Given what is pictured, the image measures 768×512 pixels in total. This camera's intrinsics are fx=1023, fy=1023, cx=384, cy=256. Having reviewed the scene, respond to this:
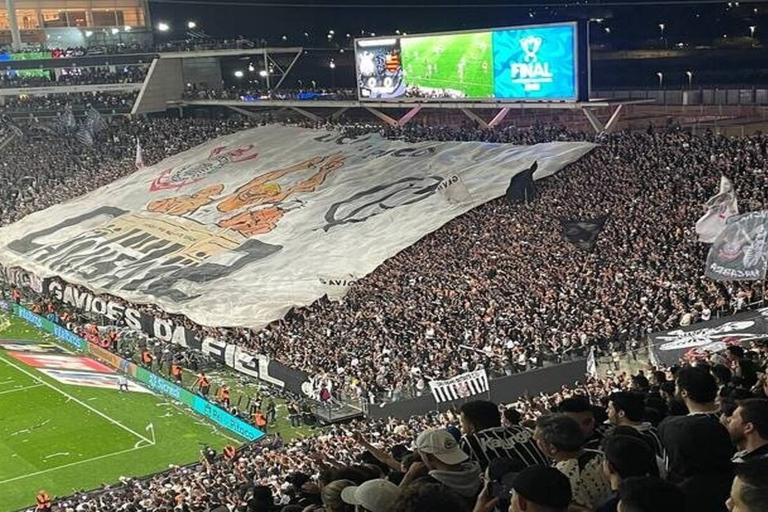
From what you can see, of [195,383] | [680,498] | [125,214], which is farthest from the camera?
[125,214]

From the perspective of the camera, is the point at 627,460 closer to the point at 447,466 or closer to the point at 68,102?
the point at 447,466

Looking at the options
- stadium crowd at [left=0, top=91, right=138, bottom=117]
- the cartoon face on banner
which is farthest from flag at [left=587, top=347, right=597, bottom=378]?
stadium crowd at [left=0, top=91, right=138, bottom=117]

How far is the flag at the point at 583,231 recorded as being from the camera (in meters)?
27.2

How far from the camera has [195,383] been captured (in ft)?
96.8

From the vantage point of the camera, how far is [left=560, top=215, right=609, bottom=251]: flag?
27188 mm

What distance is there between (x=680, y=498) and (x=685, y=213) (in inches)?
929

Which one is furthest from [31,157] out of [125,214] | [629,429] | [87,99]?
[629,429]

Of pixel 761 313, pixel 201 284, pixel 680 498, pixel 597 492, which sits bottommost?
pixel 201 284

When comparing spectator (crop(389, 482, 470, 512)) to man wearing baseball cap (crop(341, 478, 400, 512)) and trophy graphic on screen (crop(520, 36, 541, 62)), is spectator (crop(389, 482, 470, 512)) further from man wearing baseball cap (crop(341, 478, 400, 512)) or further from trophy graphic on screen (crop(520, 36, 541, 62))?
trophy graphic on screen (crop(520, 36, 541, 62))

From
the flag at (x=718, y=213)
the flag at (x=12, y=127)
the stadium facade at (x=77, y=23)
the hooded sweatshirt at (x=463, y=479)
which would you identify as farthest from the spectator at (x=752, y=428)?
the stadium facade at (x=77, y=23)

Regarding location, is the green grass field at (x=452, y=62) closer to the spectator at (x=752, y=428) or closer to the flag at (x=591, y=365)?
the flag at (x=591, y=365)

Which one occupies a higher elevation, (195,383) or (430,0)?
(430,0)

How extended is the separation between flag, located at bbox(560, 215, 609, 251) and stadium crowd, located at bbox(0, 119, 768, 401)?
13.2 inches

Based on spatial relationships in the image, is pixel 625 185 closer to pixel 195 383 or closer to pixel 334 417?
pixel 334 417
